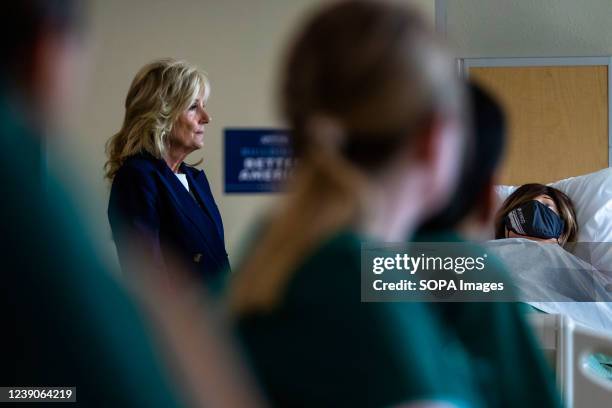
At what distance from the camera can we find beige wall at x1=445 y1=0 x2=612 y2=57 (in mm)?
889

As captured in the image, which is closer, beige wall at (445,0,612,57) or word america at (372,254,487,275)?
word america at (372,254,487,275)

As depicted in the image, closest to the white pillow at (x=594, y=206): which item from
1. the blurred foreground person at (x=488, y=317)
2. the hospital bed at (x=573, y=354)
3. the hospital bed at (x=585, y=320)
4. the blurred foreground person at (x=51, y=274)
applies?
the hospital bed at (x=585, y=320)

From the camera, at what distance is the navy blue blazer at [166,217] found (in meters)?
0.68

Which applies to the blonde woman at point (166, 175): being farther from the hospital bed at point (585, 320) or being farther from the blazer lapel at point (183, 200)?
the hospital bed at point (585, 320)

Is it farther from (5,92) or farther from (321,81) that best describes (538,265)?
(5,92)

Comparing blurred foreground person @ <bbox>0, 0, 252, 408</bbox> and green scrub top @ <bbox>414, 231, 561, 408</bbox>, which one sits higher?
blurred foreground person @ <bbox>0, 0, 252, 408</bbox>

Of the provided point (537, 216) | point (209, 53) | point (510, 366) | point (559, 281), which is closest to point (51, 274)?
point (510, 366)

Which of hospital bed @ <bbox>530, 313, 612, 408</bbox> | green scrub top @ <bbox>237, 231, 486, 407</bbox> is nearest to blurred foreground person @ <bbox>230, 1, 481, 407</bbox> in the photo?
green scrub top @ <bbox>237, 231, 486, 407</bbox>

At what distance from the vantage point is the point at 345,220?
1.55ft

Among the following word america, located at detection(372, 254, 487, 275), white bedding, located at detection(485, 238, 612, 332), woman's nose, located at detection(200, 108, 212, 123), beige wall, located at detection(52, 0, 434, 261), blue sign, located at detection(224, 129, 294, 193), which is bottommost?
white bedding, located at detection(485, 238, 612, 332)

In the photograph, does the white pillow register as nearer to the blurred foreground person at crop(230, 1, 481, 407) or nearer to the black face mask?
the black face mask

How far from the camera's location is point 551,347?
2.68ft

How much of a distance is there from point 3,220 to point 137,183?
29cm

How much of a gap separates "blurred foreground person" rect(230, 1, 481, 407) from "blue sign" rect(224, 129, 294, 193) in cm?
16
